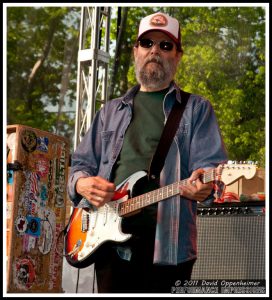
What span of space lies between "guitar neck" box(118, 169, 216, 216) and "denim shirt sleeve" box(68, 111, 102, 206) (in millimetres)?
339

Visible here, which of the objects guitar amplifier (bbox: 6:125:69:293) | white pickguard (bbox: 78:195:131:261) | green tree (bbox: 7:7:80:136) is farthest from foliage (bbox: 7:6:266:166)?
white pickguard (bbox: 78:195:131:261)

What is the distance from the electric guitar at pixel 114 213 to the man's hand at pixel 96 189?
0.32 feet

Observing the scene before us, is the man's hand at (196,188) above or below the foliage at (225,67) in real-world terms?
below

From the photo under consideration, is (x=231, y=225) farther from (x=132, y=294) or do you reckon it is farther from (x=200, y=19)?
(x=200, y=19)

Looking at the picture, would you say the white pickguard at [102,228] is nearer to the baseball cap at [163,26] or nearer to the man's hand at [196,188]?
the man's hand at [196,188]

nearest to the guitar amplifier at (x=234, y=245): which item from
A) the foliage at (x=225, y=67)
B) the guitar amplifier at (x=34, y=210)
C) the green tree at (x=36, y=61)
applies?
the guitar amplifier at (x=34, y=210)

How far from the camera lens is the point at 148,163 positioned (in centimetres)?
357

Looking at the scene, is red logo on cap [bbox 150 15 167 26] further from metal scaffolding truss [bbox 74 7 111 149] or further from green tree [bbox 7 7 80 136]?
green tree [bbox 7 7 80 136]

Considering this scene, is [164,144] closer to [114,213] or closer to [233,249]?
[114,213]

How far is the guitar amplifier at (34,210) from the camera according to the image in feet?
15.8

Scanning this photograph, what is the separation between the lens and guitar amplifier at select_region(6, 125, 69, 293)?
4.80 meters

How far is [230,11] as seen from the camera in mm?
13852

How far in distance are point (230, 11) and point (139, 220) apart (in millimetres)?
11086

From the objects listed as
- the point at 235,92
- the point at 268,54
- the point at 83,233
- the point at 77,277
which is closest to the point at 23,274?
the point at 77,277
